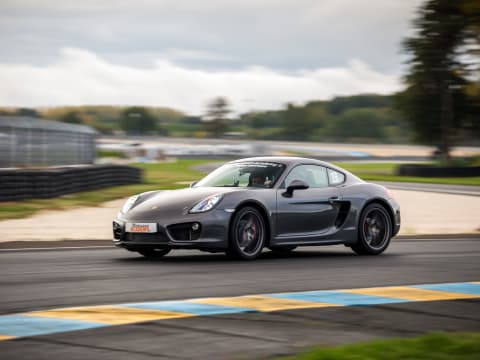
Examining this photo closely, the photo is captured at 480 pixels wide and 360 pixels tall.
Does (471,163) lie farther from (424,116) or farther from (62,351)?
(62,351)

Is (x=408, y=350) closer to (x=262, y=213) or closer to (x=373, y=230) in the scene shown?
(x=262, y=213)

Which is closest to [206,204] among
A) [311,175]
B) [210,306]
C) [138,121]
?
[311,175]

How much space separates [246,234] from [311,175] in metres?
1.54

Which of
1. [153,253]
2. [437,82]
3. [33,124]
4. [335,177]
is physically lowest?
[153,253]

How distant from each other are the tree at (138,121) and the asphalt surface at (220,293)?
171329 mm

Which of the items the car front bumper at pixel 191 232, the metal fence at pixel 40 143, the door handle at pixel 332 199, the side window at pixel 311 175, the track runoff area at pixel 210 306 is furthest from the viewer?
the metal fence at pixel 40 143

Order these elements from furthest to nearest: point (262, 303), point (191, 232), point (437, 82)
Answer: point (437, 82) < point (191, 232) < point (262, 303)

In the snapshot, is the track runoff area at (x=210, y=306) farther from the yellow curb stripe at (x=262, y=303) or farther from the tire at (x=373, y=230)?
the tire at (x=373, y=230)

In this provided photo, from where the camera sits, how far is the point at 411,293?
782 centimetres

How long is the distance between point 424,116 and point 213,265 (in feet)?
160

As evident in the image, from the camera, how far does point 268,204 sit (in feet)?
34.4

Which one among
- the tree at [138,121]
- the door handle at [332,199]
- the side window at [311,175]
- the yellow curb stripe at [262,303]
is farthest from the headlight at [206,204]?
the tree at [138,121]

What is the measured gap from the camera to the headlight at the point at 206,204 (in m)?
9.98

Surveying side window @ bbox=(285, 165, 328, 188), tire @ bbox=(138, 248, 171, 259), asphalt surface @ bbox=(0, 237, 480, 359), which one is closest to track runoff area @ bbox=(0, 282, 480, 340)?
asphalt surface @ bbox=(0, 237, 480, 359)
